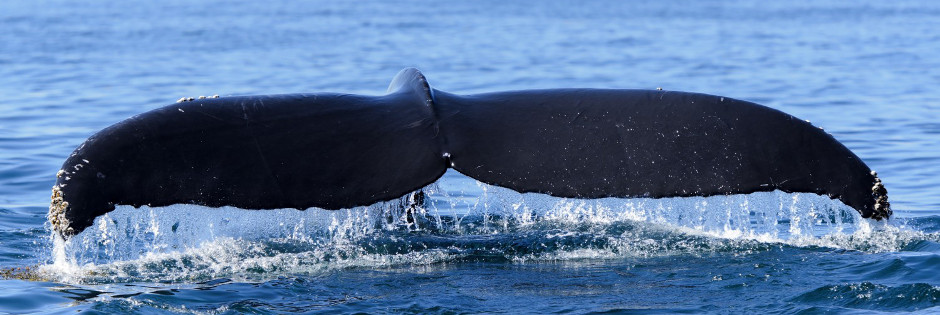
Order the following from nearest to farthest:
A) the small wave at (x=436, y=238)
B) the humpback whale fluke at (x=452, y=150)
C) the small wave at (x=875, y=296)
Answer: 1. the humpback whale fluke at (x=452, y=150)
2. the small wave at (x=875, y=296)
3. the small wave at (x=436, y=238)

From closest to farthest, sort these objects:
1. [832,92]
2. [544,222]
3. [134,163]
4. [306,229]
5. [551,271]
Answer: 1. [134,163]
2. [551,271]
3. [306,229]
4. [544,222]
5. [832,92]

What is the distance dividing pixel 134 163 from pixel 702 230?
3349 millimetres

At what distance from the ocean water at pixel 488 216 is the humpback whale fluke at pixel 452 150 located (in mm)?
182

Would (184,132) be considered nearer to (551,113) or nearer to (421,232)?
(551,113)

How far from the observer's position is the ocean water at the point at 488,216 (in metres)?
5.35

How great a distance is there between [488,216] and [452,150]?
279 centimetres

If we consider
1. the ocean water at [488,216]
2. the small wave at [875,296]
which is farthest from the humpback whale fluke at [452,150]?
the small wave at [875,296]

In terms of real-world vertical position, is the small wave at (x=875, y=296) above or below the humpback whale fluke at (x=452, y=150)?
below

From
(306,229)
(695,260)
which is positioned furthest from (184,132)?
(695,260)

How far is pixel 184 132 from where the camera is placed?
4680mm

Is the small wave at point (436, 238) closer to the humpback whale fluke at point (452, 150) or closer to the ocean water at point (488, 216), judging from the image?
the ocean water at point (488, 216)

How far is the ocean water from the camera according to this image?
17.5ft

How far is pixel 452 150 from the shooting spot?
4.86m

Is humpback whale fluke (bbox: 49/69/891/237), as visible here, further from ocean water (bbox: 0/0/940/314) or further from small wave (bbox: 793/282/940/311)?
small wave (bbox: 793/282/940/311)
